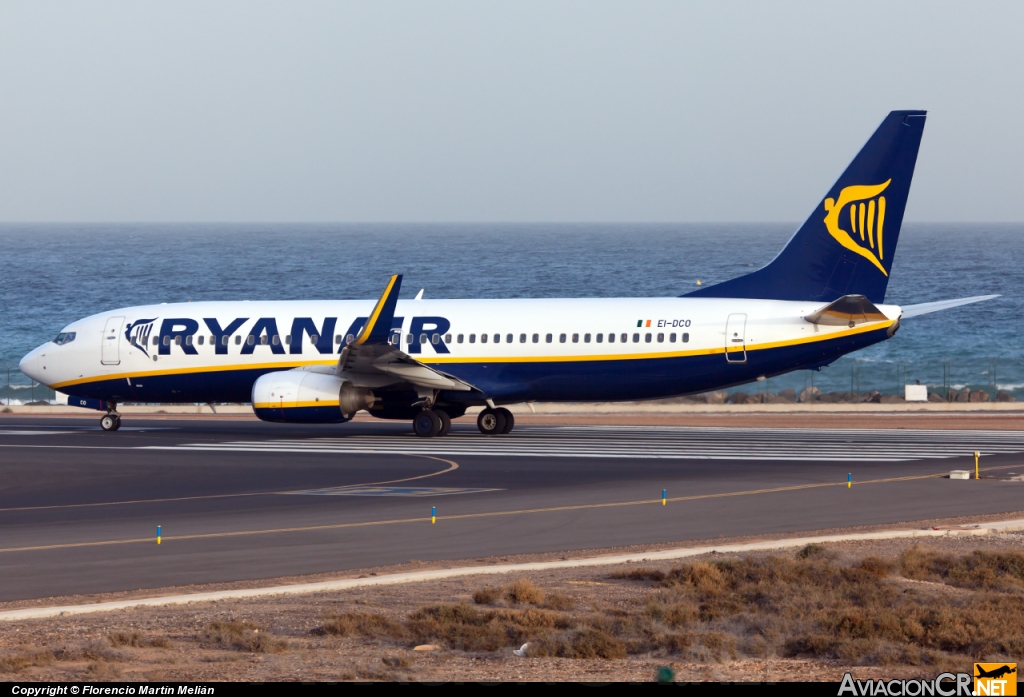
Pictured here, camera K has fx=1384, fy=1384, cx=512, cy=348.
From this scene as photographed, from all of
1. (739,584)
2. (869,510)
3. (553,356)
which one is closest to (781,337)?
(553,356)

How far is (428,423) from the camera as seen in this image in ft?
119

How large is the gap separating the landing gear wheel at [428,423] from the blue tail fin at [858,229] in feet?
28.5

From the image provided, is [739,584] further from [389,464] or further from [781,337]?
[781,337]

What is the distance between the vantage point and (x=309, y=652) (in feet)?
38.4

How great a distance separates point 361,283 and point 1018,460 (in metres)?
112

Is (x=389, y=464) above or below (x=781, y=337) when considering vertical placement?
below

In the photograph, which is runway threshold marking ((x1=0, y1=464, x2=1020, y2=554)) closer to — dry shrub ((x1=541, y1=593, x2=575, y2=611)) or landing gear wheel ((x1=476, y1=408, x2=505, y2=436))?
dry shrub ((x1=541, y1=593, x2=575, y2=611))

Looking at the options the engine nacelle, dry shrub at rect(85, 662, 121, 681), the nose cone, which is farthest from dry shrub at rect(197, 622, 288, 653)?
the nose cone

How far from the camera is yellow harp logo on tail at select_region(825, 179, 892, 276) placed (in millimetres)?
33938

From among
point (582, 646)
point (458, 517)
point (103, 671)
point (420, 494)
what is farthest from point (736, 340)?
point (103, 671)

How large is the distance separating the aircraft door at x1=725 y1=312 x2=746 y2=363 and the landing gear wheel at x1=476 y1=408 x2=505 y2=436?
22.3 feet

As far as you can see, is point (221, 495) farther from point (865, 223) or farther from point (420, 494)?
point (865, 223)

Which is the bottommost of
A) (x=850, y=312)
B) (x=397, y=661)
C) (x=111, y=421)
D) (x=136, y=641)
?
(x=111, y=421)

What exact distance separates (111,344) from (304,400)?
310 inches
